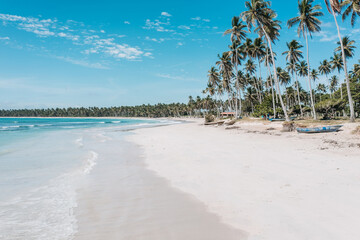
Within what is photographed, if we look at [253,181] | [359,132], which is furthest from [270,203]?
[359,132]

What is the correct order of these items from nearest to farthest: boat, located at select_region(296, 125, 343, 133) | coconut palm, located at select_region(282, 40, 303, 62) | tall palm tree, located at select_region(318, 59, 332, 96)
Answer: boat, located at select_region(296, 125, 343, 133) < coconut palm, located at select_region(282, 40, 303, 62) < tall palm tree, located at select_region(318, 59, 332, 96)

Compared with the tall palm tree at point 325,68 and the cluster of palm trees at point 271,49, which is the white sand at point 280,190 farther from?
the tall palm tree at point 325,68

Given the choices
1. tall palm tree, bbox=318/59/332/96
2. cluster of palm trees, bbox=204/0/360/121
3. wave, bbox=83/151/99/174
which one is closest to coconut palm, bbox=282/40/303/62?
cluster of palm trees, bbox=204/0/360/121

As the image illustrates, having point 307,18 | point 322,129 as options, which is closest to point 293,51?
point 307,18

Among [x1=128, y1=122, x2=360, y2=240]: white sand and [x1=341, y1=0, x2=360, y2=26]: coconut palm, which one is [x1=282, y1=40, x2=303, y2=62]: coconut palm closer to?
[x1=341, y1=0, x2=360, y2=26]: coconut palm

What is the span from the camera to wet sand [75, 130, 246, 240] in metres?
4.24

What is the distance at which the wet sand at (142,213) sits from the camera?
4241mm

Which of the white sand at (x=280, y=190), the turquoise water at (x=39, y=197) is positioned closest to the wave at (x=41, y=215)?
the turquoise water at (x=39, y=197)

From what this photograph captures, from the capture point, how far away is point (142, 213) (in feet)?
17.1

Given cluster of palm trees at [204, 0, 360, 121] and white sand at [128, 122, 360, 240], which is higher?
cluster of palm trees at [204, 0, 360, 121]

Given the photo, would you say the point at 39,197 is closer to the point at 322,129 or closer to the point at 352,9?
the point at 322,129

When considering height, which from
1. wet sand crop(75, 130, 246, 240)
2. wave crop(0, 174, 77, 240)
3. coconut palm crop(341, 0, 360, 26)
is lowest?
wet sand crop(75, 130, 246, 240)

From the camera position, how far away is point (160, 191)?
22.4 feet

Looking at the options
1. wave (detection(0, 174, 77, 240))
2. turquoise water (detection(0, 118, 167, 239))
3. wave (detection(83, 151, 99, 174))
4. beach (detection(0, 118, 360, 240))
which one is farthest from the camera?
wave (detection(83, 151, 99, 174))
